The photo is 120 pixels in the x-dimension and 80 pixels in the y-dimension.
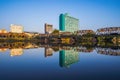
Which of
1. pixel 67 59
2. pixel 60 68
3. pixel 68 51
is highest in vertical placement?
pixel 60 68

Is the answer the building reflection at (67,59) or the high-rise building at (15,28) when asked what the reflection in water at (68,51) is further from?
the high-rise building at (15,28)

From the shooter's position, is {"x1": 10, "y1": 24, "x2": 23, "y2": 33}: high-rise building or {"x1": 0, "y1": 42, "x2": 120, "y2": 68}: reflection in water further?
{"x1": 10, "y1": 24, "x2": 23, "y2": 33}: high-rise building

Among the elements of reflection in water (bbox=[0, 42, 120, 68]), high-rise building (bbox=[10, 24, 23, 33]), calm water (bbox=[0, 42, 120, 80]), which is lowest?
reflection in water (bbox=[0, 42, 120, 68])

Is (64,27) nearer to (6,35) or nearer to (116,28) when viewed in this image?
(6,35)

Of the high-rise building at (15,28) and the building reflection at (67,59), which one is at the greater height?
the high-rise building at (15,28)

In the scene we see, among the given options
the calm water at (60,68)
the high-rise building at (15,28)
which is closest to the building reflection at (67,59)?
the calm water at (60,68)

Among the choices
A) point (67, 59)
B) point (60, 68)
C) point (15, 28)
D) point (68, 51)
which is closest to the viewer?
point (60, 68)

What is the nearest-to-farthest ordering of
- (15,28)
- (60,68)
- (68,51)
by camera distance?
(60,68), (68,51), (15,28)

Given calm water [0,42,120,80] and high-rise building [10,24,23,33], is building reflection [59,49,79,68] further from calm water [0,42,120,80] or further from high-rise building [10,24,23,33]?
high-rise building [10,24,23,33]

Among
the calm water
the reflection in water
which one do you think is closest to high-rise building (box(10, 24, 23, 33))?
the reflection in water

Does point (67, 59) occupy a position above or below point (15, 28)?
below

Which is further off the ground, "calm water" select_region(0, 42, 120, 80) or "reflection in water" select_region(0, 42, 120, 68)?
"calm water" select_region(0, 42, 120, 80)

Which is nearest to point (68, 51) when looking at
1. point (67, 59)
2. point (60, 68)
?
point (67, 59)

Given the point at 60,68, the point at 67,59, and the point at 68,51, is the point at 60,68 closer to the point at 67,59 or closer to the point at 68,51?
the point at 67,59
